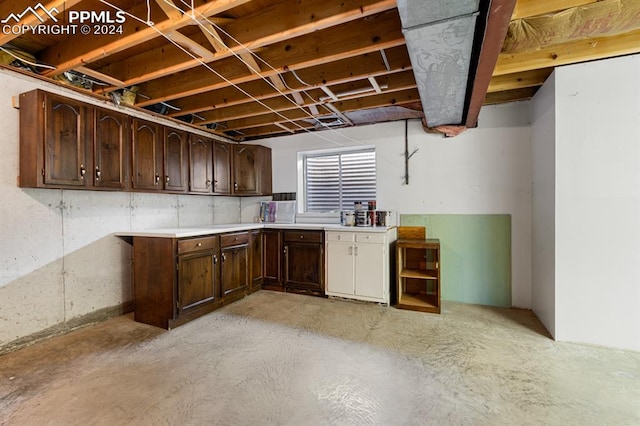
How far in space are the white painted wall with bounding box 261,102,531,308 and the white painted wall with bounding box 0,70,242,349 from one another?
312 cm

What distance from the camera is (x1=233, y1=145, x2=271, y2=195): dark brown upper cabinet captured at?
4.48 metres

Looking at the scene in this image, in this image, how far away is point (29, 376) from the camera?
6.89 feet

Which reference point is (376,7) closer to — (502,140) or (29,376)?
(502,140)

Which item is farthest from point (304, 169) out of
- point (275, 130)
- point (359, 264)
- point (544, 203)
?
point (544, 203)

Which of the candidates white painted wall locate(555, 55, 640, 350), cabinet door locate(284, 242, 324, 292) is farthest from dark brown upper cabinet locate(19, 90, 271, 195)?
white painted wall locate(555, 55, 640, 350)

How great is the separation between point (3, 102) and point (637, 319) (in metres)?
5.63

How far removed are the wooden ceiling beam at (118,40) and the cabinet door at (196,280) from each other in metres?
1.88

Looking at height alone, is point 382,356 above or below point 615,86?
below

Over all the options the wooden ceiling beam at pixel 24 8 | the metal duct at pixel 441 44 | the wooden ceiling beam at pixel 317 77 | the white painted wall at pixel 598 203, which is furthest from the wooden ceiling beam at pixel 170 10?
the white painted wall at pixel 598 203

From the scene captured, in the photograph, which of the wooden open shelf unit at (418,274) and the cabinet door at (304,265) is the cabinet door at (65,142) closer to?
the cabinet door at (304,265)

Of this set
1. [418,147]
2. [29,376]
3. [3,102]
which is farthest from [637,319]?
[3,102]

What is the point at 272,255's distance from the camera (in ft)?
13.9

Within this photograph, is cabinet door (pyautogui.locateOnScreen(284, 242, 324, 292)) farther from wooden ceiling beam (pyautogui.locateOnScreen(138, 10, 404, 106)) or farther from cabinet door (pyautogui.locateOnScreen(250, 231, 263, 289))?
wooden ceiling beam (pyautogui.locateOnScreen(138, 10, 404, 106))

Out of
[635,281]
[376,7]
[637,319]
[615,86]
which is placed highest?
[376,7]
